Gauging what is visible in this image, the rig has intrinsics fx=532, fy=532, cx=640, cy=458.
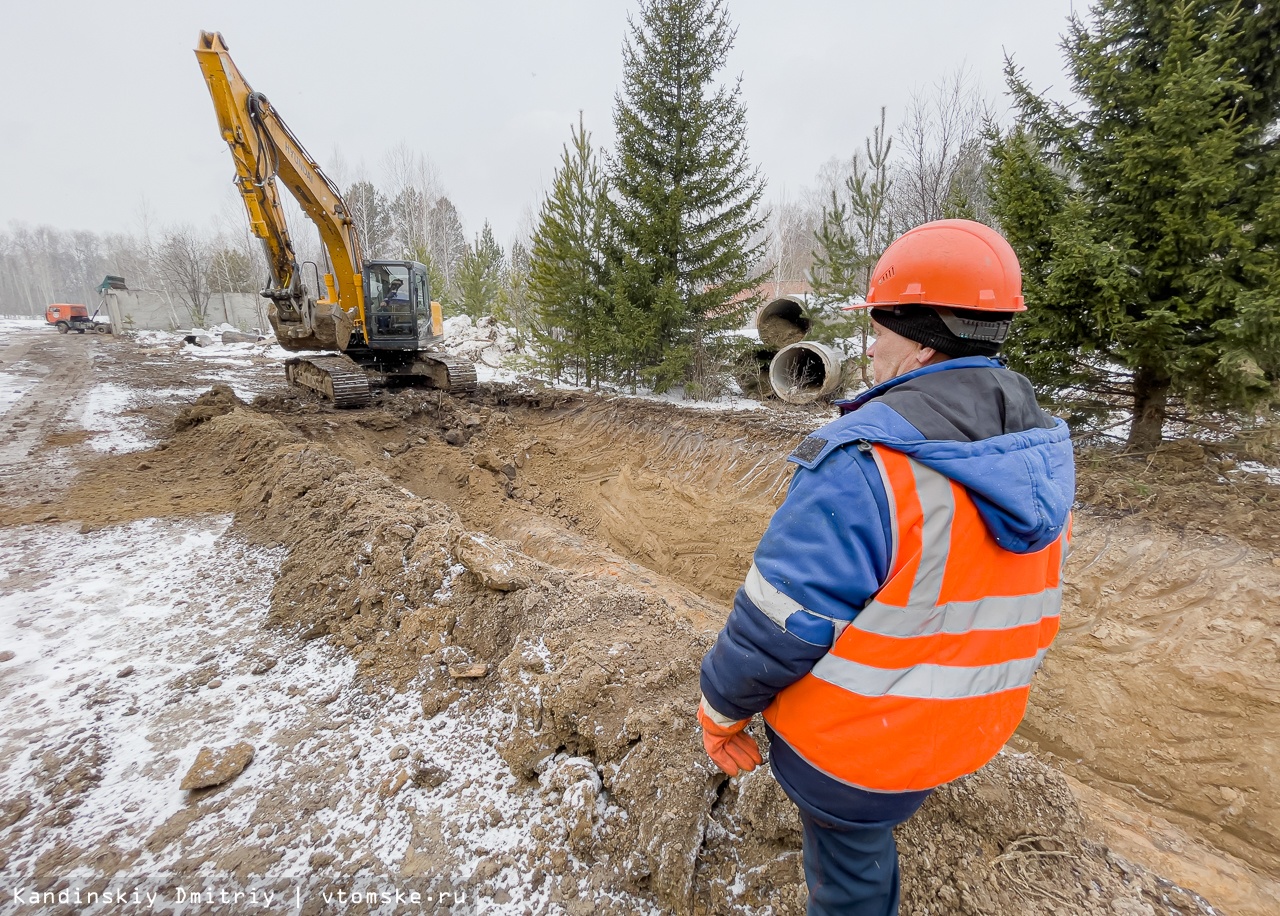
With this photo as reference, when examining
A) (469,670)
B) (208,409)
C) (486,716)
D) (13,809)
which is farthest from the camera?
(208,409)

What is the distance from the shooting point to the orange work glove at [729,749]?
1.67 metres

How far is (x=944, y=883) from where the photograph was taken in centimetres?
179

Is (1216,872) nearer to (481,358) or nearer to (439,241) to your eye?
(481,358)

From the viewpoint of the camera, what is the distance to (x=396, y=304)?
11.4 meters

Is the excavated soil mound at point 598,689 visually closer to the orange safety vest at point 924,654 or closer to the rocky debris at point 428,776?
the rocky debris at point 428,776

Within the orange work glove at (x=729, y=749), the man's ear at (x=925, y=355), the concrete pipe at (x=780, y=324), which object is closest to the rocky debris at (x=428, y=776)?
the orange work glove at (x=729, y=749)

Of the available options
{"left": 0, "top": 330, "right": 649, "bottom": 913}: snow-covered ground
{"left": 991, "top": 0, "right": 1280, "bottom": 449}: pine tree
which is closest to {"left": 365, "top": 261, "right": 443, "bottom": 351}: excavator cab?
{"left": 0, "top": 330, "right": 649, "bottom": 913}: snow-covered ground

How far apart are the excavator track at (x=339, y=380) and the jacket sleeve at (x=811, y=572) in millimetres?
10628

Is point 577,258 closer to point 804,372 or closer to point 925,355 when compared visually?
point 804,372

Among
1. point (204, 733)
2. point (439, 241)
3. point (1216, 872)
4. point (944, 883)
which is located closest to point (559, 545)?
point (204, 733)

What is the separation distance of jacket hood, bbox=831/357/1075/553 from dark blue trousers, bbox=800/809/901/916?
0.89 m

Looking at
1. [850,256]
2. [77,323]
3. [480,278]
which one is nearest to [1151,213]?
[850,256]

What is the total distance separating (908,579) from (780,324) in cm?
1151

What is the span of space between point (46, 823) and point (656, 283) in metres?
10.9
